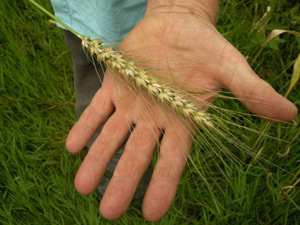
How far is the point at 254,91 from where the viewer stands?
1.25m

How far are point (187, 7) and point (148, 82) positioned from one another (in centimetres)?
51

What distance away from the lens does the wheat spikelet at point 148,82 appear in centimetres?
131

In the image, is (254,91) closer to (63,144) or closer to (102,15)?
(102,15)

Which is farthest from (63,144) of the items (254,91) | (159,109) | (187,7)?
(254,91)

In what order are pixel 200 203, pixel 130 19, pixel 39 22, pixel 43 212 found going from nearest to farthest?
pixel 130 19 → pixel 200 203 → pixel 43 212 → pixel 39 22

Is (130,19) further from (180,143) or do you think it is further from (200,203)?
(200,203)

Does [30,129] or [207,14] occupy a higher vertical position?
[207,14]

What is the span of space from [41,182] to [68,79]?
0.93 m

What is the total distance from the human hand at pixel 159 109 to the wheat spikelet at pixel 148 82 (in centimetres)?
8

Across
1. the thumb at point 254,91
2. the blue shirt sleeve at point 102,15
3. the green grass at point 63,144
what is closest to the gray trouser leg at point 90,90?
the green grass at point 63,144

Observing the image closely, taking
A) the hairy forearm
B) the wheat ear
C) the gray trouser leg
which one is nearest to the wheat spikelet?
the wheat ear

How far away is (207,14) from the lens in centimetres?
164

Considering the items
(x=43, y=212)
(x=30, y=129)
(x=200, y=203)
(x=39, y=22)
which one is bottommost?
(x=43, y=212)

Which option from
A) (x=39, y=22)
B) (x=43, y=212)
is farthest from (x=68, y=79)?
(x=43, y=212)
